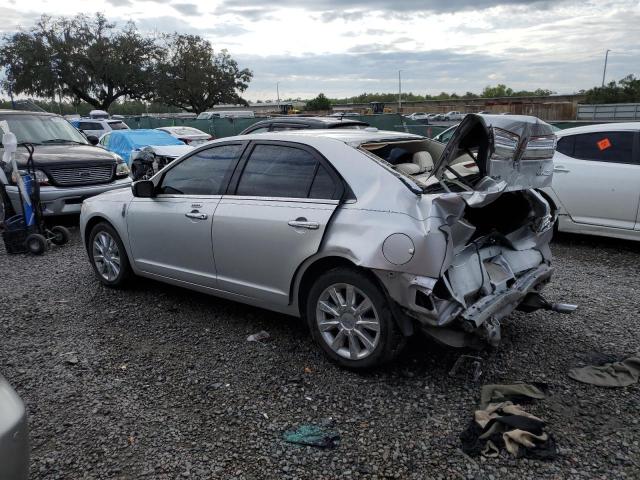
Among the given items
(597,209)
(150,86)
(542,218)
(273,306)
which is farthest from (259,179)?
(150,86)

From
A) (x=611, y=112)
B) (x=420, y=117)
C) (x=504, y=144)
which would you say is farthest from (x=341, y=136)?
(x=420, y=117)

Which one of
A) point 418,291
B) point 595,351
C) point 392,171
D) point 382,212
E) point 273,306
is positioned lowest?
point 595,351

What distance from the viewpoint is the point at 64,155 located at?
28.3ft

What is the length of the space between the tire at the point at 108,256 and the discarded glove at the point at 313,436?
2.95 metres

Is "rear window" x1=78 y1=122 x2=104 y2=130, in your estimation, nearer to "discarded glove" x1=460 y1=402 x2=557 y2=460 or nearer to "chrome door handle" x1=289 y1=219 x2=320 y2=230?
"chrome door handle" x1=289 y1=219 x2=320 y2=230

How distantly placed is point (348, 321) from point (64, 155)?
6.89 metres

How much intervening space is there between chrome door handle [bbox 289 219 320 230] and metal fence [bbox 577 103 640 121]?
30.0 metres

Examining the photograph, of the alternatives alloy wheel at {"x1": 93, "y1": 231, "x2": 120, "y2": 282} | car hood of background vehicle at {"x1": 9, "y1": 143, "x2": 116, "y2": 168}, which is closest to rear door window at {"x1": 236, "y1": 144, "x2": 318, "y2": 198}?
alloy wheel at {"x1": 93, "y1": 231, "x2": 120, "y2": 282}

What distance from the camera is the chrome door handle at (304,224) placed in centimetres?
363

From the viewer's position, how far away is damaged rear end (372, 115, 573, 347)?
10.7ft

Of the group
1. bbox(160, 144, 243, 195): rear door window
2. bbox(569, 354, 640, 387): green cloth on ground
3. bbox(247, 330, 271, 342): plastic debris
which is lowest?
bbox(569, 354, 640, 387): green cloth on ground

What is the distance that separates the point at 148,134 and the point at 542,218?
509 inches

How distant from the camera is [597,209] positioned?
669 cm

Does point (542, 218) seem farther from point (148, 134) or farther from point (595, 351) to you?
point (148, 134)
